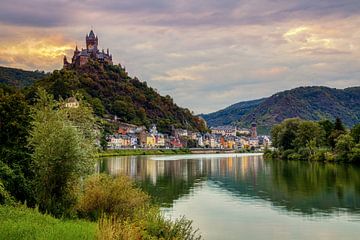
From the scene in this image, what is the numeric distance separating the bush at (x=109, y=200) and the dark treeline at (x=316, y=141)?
57.0 m

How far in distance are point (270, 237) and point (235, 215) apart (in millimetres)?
5694

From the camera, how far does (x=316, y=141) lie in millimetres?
87000

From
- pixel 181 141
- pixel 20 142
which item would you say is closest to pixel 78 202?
pixel 20 142

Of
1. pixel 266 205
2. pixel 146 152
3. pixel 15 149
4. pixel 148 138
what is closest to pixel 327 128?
pixel 146 152

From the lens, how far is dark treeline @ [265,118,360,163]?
239ft

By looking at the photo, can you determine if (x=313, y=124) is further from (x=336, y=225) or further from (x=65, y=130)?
(x=65, y=130)

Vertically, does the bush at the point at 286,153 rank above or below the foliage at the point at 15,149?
below

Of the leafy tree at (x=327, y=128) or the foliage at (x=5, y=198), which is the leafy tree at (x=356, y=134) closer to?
the leafy tree at (x=327, y=128)

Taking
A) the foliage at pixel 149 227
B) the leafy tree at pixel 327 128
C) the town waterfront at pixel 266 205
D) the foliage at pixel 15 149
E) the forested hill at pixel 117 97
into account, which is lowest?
the town waterfront at pixel 266 205

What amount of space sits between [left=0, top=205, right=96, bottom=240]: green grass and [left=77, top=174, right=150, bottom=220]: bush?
1.96 m

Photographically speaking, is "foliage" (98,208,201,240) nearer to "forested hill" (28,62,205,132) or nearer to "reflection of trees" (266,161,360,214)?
"reflection of trees" (266,161,360,214)

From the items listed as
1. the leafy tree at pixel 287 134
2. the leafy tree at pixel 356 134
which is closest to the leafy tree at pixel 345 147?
the leafy tree at pixel 356 134

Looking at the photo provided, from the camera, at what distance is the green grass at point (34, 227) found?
527 inches

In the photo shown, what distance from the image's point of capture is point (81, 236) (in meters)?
13.9
